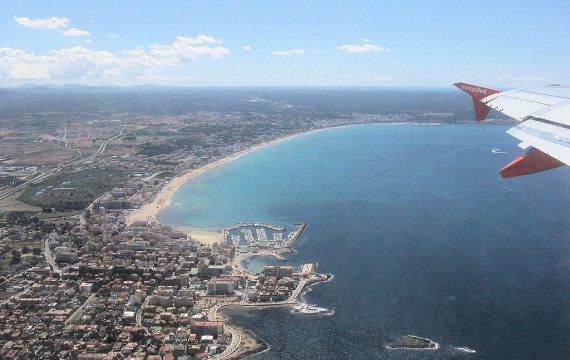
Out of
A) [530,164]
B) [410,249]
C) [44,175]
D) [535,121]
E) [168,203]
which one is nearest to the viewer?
[530,164]

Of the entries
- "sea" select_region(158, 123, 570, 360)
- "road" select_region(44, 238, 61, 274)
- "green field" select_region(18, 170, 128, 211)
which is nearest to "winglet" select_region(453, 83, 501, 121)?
"sea" select_region(158, 123, 570, 360)

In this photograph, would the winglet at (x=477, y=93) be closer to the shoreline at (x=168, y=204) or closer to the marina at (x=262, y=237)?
the marina at (x=262, y=237)

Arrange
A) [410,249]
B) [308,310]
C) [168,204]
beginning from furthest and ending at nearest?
[168,204]
[410,249]
[308,310]

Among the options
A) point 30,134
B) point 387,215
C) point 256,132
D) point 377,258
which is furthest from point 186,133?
point 377,258

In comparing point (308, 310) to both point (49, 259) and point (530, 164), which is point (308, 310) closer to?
point (530, 164)

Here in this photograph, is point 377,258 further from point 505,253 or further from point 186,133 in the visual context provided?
point 186,133

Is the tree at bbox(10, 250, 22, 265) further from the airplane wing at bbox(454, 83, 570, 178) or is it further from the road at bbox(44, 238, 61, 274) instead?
the airplane wing at bbox(454, 83, 570, 178)

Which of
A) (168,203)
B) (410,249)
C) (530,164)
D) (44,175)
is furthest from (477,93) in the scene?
(44,175)
